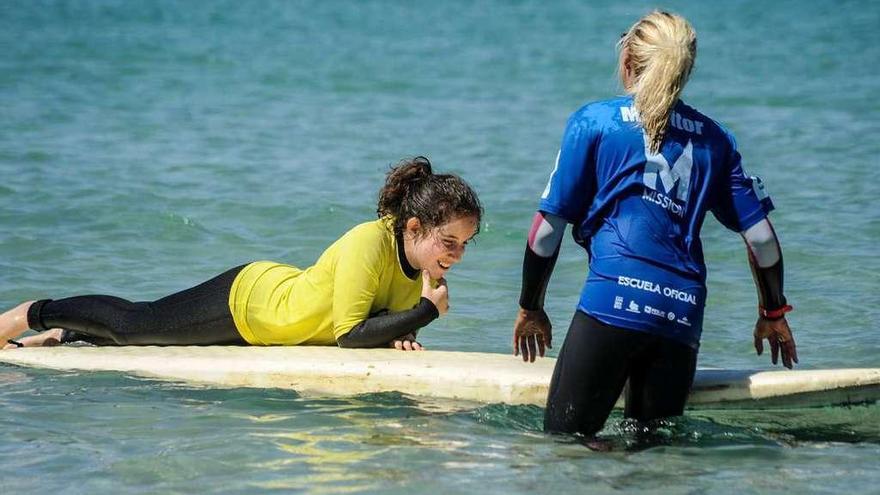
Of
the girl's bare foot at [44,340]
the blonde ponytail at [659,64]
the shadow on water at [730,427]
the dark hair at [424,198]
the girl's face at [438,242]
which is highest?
the blonde ponytail at [659,64]

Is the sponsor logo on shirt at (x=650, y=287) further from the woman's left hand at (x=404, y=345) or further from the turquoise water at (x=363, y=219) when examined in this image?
the woman's left hand at (x=404, y=345)

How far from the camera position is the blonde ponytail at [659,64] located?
447cm

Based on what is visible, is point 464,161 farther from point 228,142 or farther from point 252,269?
point 252,269

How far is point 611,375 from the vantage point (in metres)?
4.66

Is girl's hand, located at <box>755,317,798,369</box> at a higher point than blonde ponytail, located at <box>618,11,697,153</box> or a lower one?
lower

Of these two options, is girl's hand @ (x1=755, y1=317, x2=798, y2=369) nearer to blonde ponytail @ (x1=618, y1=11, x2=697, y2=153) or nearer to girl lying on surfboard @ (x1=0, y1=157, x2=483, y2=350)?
blonde ponytail @ (x1=618, y1=11, x2=697, y2=153)

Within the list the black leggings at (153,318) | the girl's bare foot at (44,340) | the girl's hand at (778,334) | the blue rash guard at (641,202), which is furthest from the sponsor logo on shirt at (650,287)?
the girl's bare foot at (44,340)

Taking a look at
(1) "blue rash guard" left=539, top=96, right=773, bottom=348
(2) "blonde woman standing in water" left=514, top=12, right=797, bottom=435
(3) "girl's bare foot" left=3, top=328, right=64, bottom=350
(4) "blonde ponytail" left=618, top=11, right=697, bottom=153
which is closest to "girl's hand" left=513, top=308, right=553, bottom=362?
(2) "blonde woman standing in water" left=514, top=12, right=797, bottom=435

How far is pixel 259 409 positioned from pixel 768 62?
22.3 m

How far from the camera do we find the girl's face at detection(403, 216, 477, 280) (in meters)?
5.84

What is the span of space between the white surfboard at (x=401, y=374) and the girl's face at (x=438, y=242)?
456mm

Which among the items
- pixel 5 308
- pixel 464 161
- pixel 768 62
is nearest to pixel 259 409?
pixel 5 308

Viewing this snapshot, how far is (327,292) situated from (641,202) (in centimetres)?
199

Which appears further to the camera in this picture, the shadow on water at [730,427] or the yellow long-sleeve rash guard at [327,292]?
the yellow long-sleeve rash guard at [327,292]
